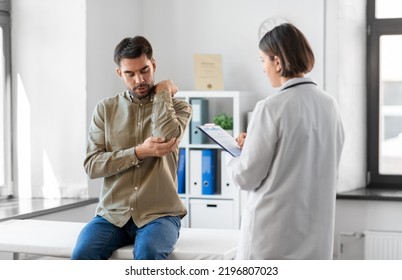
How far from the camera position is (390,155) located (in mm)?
5203

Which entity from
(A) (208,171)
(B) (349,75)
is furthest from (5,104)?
(B) (349,75)

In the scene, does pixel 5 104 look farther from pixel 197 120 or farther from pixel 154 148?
pixel 154 148

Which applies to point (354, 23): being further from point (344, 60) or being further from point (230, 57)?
point (230, 57)

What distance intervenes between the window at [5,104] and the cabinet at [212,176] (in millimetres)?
1153

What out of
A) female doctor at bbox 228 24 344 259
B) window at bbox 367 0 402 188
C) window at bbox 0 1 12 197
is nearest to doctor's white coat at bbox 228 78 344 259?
female doctor at bbox 228 24 344 259

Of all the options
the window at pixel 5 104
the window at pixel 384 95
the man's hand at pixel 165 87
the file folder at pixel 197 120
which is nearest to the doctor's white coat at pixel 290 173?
the man's hand at pixel 165 87

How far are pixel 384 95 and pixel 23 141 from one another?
2.56 m

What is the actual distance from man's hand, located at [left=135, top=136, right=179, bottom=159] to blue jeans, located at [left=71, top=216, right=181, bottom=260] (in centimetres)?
27

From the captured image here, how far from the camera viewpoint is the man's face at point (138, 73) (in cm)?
304

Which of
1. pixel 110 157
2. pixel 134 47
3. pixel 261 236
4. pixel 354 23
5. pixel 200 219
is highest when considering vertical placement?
pixel 354 23

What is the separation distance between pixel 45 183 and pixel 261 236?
9.18 feet

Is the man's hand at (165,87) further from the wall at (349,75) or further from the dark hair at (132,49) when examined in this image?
the wall at (349,75)
